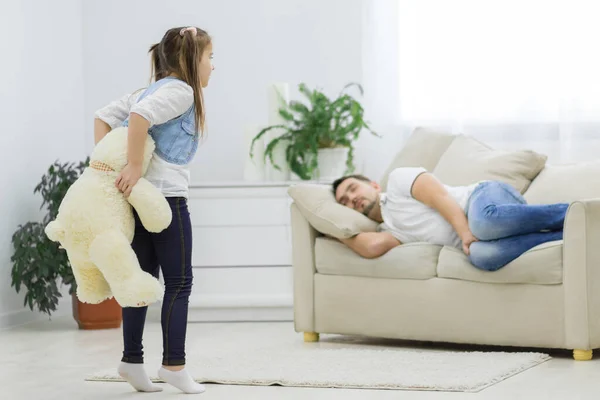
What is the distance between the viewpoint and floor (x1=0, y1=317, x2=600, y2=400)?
2.75 m

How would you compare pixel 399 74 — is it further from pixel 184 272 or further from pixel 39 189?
pixel 184 272

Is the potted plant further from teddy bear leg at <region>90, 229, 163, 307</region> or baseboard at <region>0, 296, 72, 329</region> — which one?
teddy bear leg at <region>90, 229, 163, 307</region>

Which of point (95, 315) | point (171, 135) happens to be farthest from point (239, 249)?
point (171, 135)

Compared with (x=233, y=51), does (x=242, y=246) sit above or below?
below

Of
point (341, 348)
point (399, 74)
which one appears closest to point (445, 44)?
point (399, 74)

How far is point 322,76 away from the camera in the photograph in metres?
5.21

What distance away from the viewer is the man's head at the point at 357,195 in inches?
153

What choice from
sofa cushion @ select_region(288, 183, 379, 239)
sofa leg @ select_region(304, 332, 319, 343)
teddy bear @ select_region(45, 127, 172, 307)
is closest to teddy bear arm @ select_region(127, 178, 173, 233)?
teddy bear @ select_region(45, 127, 172, 307)

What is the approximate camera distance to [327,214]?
12.4 ft

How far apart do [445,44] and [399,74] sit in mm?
273

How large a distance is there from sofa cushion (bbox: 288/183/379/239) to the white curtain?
127 cm

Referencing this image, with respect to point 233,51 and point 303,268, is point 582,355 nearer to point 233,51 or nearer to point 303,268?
point 303,268

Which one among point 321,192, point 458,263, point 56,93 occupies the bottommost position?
point 458,263

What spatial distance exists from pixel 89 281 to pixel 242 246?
202cm
